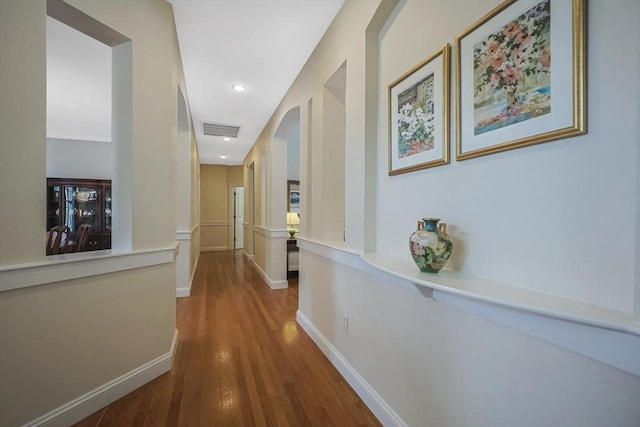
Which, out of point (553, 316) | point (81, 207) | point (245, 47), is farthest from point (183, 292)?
point (553, 316)

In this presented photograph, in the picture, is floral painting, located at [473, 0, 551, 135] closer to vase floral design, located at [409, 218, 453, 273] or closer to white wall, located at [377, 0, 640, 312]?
white wall, located at [377, 0, 640, 312]

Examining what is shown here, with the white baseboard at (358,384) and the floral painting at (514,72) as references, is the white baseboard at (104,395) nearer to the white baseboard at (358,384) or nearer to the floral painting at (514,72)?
the white baseboard at (358,384)

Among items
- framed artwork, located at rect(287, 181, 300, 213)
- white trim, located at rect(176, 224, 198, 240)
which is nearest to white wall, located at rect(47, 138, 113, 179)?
white trim, located at rect(176, 224, 198, 240)

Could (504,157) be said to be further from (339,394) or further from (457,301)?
(339,394)

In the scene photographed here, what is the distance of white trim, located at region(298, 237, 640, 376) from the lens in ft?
2.16

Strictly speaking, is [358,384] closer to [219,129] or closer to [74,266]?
[74,266]

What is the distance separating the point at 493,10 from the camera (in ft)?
3.42

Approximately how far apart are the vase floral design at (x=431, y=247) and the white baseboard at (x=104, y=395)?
76.9 inches

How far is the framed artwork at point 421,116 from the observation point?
4.22ft

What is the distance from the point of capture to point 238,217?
928 centimetres

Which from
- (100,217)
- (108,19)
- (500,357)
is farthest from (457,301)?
(100,217)

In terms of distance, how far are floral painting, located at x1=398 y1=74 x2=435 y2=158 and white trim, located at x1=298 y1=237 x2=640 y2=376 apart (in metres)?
0.65

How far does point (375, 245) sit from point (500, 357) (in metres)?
0.92

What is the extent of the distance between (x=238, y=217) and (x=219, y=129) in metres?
4.61
